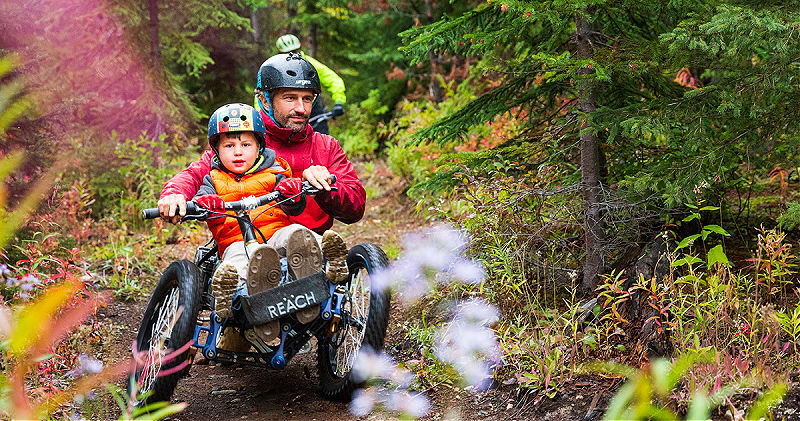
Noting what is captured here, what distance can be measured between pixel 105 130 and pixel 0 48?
5.42 m

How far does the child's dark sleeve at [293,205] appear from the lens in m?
4.59

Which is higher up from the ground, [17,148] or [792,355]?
[17,148]

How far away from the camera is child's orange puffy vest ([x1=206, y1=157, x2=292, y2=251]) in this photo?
451cm

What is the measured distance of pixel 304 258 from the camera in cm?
412

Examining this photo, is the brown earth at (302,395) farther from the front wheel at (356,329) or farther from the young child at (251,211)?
the young child at (251,211)

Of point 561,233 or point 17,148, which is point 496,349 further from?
point 17,148

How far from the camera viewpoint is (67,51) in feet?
34.0

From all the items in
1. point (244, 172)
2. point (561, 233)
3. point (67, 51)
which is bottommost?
point (561, 233)

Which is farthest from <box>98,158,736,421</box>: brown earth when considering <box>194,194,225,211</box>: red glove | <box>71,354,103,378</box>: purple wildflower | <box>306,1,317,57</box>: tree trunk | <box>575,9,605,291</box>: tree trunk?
<box>306,1,317,57</box>: tree trunk

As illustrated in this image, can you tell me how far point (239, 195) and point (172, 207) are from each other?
0.66 meters

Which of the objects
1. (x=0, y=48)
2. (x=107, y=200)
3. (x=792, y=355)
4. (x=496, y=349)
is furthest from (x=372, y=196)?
(x=792, y=355)

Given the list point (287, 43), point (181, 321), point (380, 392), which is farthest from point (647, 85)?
point (287, 43)

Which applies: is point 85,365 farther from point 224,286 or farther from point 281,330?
point 281,330

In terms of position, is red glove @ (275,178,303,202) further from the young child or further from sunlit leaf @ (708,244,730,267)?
sunlit leaf @ (708,244,730,267)
